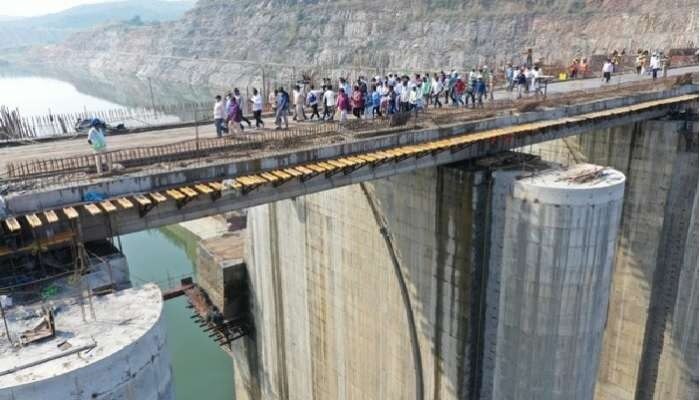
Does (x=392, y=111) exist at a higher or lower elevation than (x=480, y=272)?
higher

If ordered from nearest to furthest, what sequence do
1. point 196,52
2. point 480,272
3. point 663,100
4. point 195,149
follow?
point 195,149, point 480,272, point 663,100, point 196,52

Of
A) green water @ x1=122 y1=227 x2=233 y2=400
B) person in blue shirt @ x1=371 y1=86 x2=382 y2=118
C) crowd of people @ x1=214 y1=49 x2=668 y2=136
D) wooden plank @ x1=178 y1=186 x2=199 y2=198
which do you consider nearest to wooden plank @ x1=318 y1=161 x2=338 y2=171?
wooden plank @ x1=178 y1=186 x2=199 y2=198

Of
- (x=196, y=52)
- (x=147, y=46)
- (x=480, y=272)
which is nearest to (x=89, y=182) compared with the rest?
(x=480, y=272)

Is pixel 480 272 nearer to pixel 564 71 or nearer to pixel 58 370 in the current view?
pixel 58 370

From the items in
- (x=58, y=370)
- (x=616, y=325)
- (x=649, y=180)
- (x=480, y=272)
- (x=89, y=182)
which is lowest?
(x=616, y=325)

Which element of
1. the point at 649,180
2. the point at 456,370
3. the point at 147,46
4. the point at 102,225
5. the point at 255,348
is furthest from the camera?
the point at 147,46

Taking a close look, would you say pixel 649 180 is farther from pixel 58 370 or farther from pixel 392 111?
pixel 58 370

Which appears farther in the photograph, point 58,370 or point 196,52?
point 196,52

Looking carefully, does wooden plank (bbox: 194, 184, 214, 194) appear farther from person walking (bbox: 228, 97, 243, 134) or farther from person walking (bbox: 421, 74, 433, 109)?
person walking (bbox: 421, 74, 433, 109)
